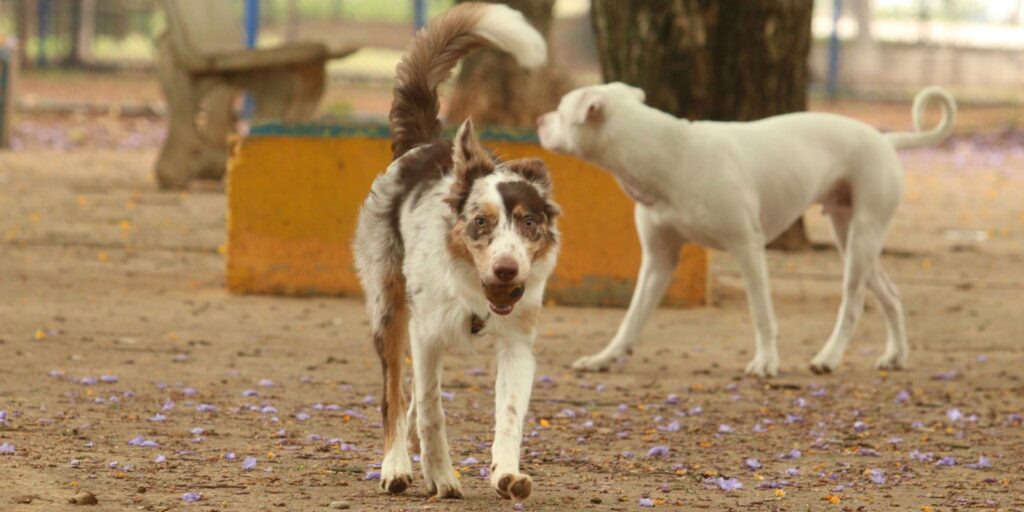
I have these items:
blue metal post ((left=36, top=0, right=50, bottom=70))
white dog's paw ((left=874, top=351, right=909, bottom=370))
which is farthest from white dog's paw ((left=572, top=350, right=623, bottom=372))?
blue metal post ((left=36, top=0, right=50, bottom=70))

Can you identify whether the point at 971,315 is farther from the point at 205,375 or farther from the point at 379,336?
the point at 379,336

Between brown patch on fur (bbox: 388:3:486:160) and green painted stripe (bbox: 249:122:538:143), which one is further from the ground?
brown patch on fur (bbox: 388:3:486:160)

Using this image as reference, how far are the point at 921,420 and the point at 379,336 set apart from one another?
241 centimetres

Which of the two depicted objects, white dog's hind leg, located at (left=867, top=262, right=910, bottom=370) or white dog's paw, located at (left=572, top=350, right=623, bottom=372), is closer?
white dog's paw, located at (left=572, top=350, right=623, bottom=372)

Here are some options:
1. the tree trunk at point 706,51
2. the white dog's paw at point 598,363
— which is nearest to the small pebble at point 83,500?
the white dog's paw at point 598,363

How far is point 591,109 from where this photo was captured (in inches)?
287

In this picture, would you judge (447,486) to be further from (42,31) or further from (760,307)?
(42,31)

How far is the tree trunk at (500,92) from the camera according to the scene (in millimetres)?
16828

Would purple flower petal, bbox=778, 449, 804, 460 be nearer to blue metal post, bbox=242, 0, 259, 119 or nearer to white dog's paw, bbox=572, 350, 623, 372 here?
white dog's paw, bbox=572, 350, 623, 372

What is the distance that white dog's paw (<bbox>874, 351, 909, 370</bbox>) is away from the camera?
790 cm

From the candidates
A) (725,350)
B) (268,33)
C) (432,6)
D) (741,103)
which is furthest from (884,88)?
(725,350)

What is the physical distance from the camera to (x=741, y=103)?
1047 cm

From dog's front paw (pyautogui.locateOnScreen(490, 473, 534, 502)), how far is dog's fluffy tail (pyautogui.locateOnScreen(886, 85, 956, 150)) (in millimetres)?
4053

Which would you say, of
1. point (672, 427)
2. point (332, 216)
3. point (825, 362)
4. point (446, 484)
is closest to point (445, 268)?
point (446, 484)
